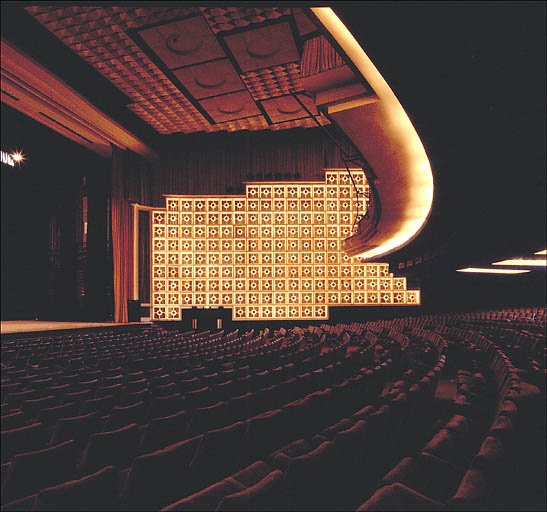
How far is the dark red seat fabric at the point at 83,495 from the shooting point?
1.45 meters

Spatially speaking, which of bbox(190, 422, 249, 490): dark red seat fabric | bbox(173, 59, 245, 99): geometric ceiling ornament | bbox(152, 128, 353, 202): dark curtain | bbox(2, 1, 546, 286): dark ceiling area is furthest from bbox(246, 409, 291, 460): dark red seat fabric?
bbox(152, 128, 353, 202): dark curtain

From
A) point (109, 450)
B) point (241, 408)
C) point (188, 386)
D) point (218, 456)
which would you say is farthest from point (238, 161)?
point (218, 456)

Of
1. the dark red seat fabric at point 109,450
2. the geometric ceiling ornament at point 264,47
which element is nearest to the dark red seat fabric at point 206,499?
the dark red seat fabric at point 109,450

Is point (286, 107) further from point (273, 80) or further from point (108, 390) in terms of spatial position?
point (108, 390)

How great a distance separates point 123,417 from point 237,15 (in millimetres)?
8255

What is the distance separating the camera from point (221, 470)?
7.70ft

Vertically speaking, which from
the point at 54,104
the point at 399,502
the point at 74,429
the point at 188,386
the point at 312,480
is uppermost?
the point at 54,104

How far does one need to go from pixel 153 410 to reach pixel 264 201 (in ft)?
41.7

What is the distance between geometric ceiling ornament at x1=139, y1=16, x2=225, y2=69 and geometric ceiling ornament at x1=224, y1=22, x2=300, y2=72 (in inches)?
19.4

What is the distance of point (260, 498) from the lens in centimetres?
135

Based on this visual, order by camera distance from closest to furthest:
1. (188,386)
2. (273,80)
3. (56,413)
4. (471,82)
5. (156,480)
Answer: (156,480) → (471,82) → (56,413) → (188,386) → (273,80)

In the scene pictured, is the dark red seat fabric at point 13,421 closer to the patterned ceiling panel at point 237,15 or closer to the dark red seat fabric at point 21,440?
the dark red seat fabric at point 21,440

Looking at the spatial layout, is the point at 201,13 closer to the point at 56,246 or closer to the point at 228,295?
the point at 228,295

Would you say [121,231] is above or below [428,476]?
above
